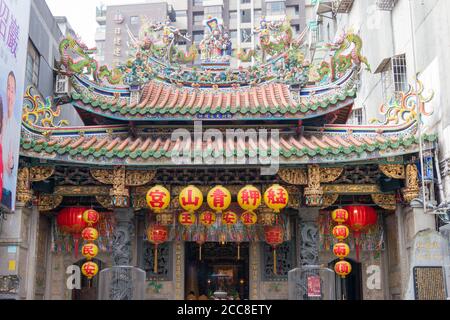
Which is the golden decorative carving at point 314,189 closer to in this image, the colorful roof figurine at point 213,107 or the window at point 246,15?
the colorful roof figurine at point 213,107

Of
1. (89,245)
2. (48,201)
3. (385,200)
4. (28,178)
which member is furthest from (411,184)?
(28,178)

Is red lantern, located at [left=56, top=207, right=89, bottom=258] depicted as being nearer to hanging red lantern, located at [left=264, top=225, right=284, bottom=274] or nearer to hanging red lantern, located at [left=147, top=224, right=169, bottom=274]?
hanging red lantern, located at [left=147, top=224, right=169, bottom=274]

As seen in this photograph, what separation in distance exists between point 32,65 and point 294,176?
369 inches

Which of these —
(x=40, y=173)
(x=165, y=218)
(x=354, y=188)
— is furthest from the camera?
(x=165, y=218)

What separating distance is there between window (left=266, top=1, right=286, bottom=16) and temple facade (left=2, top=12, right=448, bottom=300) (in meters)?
31.4

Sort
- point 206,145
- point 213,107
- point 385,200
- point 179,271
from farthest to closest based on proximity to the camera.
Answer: point 179,271
point 213,107
point 385,200
point 206,145

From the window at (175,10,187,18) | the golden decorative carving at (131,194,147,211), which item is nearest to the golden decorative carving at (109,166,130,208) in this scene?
the golden decorative carving at (131,194,147,211)

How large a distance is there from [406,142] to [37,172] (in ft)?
23.4

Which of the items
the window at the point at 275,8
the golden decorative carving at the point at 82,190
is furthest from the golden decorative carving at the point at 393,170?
the window at the point at 275,8

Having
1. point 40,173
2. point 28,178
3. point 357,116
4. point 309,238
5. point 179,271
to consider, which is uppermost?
point 357,116

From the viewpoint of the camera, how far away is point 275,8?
142 ft

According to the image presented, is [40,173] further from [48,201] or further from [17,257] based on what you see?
[17,257]

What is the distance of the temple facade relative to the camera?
34.0 feet

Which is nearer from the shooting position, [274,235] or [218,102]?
[274,235]
